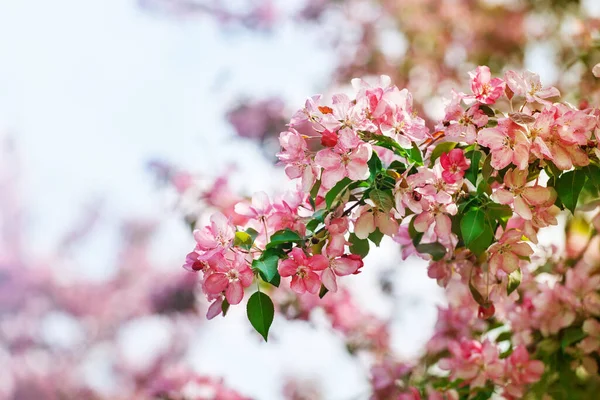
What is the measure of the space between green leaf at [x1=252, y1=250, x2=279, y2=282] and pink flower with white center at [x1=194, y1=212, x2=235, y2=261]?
0.04 meters

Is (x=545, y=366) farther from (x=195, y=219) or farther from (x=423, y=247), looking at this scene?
(x=195, y=219)

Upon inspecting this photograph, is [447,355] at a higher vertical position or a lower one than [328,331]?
higher

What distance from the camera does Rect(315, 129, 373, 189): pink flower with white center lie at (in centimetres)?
74

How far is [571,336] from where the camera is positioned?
3.64ft

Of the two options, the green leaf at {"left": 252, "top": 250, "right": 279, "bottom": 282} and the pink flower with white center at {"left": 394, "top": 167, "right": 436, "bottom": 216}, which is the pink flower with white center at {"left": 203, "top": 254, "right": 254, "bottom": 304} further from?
the pink flower with white center at {"left": 394, "top": 167, "right": 436, "bottom": 216}

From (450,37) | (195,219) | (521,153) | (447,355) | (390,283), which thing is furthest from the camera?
(450,37)

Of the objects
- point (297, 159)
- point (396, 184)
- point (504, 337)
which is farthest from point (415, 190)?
point (504, 337)

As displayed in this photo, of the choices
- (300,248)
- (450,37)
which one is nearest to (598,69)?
(300,248)

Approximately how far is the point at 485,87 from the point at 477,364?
0.47 m

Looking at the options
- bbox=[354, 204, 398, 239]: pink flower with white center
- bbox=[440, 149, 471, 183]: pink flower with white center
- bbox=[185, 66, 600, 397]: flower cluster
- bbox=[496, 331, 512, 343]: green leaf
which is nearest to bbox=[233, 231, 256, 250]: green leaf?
bbox=[185, 66, 600, 397]: flower cluster

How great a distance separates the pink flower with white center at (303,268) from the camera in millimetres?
753

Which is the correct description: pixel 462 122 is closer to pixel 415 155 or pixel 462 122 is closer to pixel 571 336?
pixel 415 155

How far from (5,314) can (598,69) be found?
4.22 meters

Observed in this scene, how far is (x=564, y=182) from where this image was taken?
0.79 m
